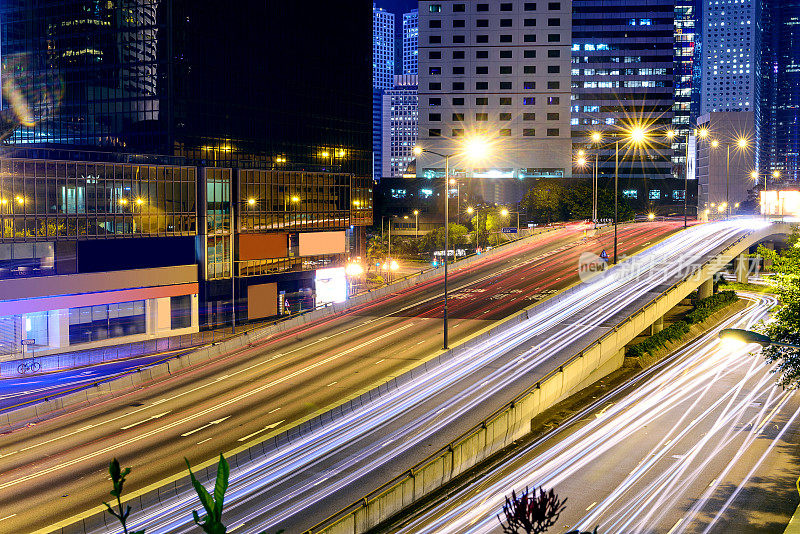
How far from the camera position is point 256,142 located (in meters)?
91.8

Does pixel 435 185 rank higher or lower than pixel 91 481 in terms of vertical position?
higher

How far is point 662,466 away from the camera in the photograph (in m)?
31.3

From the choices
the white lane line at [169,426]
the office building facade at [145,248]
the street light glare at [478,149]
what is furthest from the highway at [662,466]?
the street light glare at [478,149]

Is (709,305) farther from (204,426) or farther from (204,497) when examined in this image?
(204,497)

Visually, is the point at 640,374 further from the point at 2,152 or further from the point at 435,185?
the point at 435,185

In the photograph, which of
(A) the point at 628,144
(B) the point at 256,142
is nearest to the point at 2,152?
(B) the point at 256,142

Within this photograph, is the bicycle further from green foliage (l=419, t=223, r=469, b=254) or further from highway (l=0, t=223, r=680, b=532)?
green foliage (l=419, t=223, r=469, b=254)

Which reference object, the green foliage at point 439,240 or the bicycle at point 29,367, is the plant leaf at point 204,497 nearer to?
the bicycle at point 29,367

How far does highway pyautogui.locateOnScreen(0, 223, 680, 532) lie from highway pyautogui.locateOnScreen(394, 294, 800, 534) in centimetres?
979

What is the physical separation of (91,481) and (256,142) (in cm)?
6849

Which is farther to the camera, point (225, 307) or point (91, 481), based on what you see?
point (225, 307)

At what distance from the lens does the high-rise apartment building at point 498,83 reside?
5551 inches

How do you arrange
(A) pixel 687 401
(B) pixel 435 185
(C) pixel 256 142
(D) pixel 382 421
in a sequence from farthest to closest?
(B) pixel 435 185
(C) pixel 256 142
(A) pixel 687 401
(D) pixel 382 421

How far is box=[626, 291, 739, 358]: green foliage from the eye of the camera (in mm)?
52812
